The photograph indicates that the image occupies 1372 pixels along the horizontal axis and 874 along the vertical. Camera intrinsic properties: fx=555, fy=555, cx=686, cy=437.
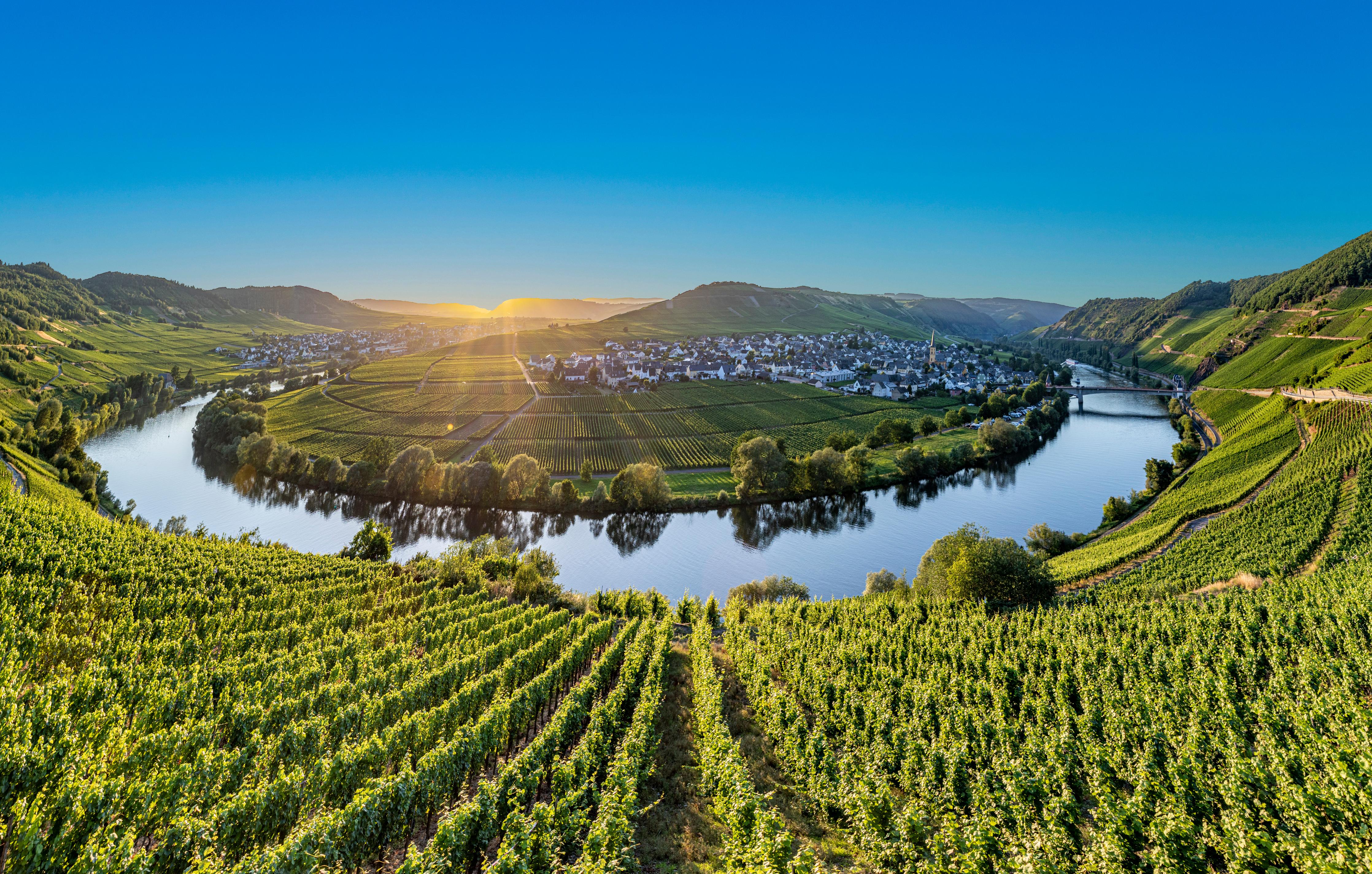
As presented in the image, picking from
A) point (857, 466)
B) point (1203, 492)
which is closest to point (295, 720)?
point (857, 466)

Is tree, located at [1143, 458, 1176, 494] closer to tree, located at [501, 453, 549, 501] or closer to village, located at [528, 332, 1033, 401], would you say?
village, located at [528, 332, 1033, 401]

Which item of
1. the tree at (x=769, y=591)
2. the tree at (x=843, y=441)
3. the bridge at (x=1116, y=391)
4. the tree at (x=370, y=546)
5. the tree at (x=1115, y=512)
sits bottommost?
the tree at (x=769, y=591)

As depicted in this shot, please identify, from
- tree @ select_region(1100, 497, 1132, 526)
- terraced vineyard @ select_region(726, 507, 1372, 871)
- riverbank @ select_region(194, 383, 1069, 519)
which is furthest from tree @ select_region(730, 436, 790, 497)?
terraced vineyard @ select_region(726, 507, 1372, 871)

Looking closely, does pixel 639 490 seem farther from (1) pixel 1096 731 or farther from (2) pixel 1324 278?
(2) pixel 1324 278

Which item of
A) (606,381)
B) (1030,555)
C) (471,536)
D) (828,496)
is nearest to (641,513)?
(471,536)

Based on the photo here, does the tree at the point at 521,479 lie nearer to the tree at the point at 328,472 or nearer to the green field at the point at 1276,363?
the tree at the point at 328,472

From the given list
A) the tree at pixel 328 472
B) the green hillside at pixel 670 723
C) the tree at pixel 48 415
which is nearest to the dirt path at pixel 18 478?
the green hillside at pixel 670 723

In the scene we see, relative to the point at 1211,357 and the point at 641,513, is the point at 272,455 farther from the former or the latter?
the point at 1211,357

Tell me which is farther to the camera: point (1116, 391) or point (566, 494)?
point (1116, 391)
